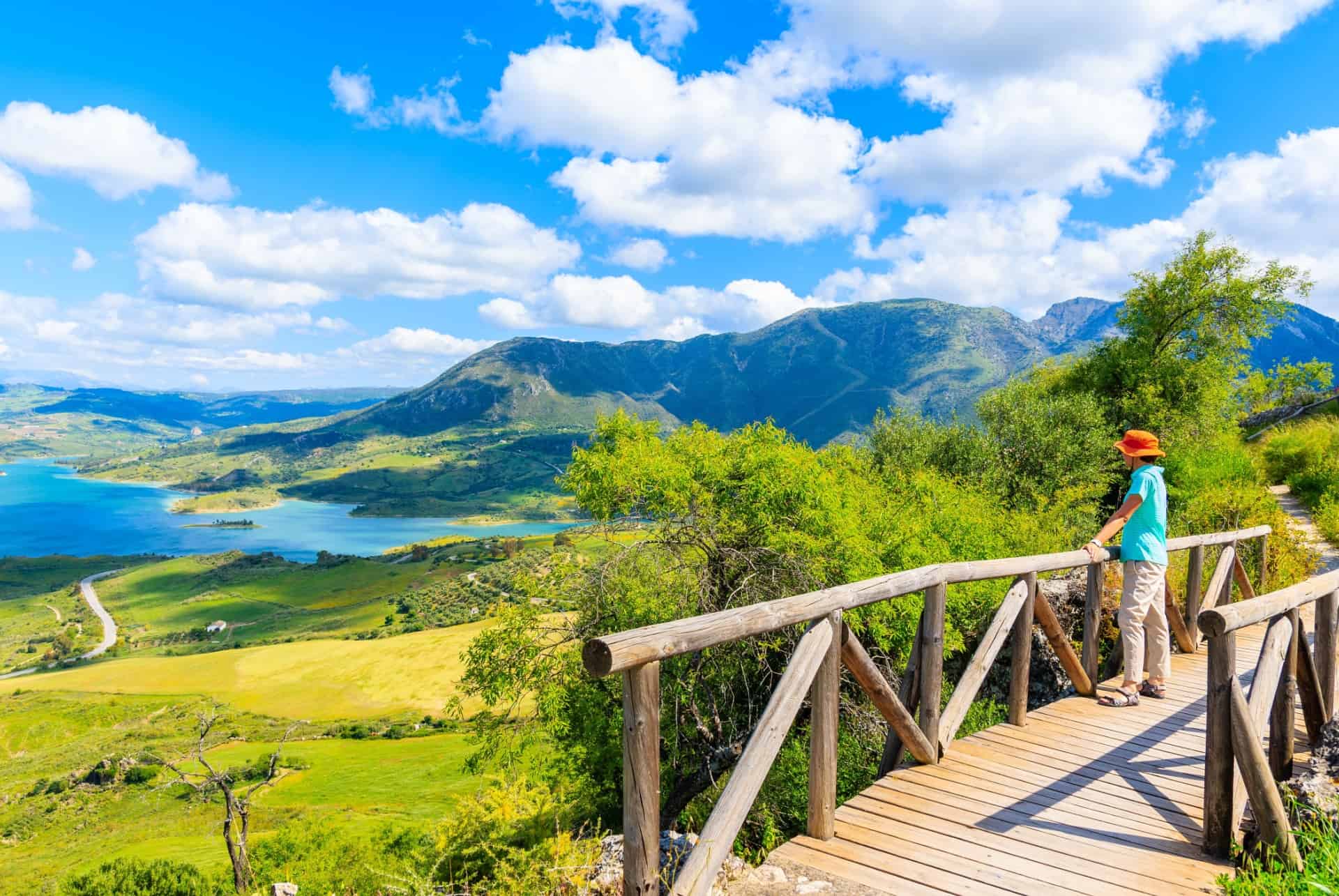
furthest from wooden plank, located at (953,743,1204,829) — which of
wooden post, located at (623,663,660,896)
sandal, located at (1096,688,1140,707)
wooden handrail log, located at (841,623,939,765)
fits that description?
wooden post, located at (623,663,660,896)

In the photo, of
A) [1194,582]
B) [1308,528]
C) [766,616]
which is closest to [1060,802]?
[766,616]

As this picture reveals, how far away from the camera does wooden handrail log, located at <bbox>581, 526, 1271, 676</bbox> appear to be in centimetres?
306

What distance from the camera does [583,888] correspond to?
415 cm

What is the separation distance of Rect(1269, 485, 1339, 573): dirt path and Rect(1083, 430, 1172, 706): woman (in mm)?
7119

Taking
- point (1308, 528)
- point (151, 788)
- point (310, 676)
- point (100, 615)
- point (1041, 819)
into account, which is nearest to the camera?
point (1041, 819)

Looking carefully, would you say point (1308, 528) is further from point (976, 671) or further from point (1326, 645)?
point (976, 671)

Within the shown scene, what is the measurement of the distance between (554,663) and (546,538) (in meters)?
135

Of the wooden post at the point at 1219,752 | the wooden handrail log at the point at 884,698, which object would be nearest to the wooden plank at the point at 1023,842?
the wooden post at the point at 1219,752

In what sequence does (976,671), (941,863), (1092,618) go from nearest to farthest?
(941,863) → (976,671) → (1092,618)

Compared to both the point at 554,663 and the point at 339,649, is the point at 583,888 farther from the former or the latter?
the point at 339,649

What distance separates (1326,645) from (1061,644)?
1.86m

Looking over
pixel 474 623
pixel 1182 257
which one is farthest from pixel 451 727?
pixel 1182 257

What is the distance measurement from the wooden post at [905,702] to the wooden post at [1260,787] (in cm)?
197

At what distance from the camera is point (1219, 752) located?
415 centimetres
